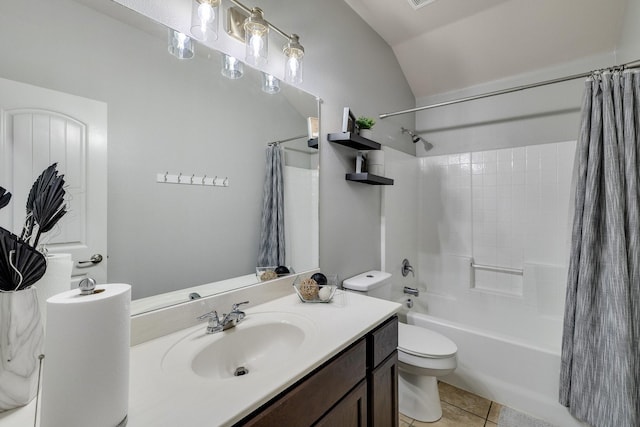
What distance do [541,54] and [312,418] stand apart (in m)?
2.88

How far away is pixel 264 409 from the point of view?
0.66m

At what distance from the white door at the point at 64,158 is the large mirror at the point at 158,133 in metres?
0.02

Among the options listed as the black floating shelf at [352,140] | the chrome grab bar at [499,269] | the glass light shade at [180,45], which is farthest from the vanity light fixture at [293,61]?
the chrome grab bar at [499,269]

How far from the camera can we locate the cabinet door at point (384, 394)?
1066 millimetres

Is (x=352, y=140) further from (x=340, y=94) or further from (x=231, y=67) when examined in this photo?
(x=231, y=67)

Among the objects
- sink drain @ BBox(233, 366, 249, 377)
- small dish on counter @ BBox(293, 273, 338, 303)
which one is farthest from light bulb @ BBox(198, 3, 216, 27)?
sink drain @ BBox(233, 366, 249, 377)

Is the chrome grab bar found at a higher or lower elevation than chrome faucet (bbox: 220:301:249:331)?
lower

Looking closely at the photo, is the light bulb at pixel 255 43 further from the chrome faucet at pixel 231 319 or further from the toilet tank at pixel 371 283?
the toilet tank at pixel 371 283

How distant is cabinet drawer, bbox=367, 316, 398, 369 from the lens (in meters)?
1.06

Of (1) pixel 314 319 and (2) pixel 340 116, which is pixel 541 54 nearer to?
(2) pixel 340 116

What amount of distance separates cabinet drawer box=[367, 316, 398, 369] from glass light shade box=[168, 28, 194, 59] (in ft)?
4.21

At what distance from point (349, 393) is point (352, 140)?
1286 mm

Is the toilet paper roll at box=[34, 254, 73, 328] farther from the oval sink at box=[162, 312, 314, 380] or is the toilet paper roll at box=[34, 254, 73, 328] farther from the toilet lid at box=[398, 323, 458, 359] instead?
the toilet lid at box=[398, 323, 458, 359]

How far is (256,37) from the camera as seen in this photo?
1205mm
